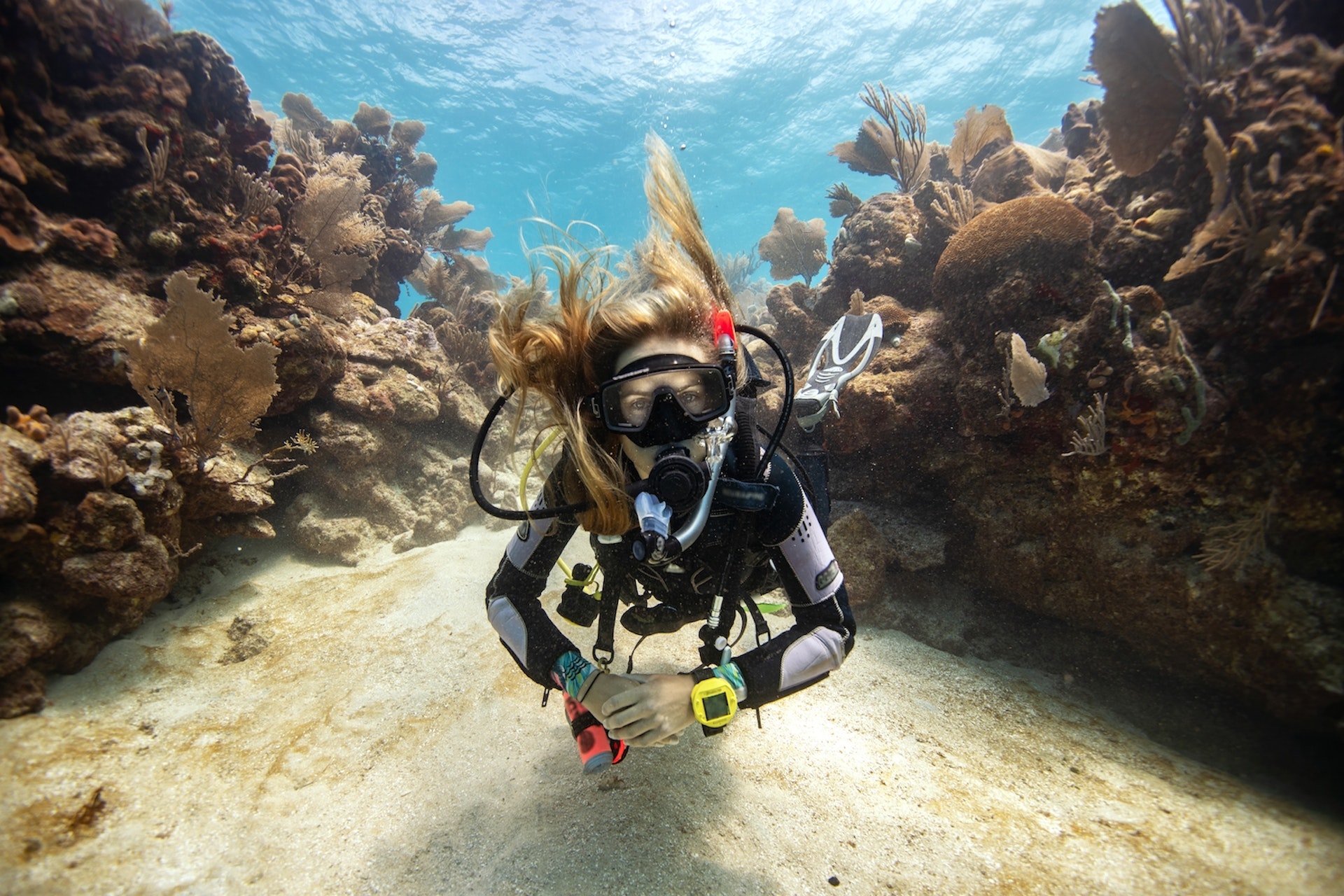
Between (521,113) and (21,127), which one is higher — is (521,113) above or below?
above

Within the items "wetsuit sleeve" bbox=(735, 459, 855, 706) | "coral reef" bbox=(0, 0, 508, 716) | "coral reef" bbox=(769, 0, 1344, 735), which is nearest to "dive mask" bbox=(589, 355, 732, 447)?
"wetsuit sleeve" bbox=(735, 459, 855, 706)

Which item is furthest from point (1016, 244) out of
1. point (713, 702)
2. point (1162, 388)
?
point (713, 702)

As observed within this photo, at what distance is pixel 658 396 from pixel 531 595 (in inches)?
49.0

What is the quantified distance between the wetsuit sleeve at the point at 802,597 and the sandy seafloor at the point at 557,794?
0.78m

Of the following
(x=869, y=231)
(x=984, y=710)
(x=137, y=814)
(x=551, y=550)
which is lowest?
(x=984, y=710)

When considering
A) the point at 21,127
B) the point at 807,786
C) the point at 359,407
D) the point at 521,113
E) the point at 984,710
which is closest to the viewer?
the point at 807,786

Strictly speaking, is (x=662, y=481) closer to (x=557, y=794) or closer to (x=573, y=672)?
(x=573, y=672)

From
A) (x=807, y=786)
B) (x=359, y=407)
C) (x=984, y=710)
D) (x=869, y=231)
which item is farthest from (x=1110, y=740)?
(x=359, y=407)

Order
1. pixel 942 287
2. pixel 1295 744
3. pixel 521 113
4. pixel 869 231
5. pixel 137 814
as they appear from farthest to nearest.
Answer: pixel 521 113
pixel 869 231
pixel 942 287
pixel 1295 744
pixel 137 814

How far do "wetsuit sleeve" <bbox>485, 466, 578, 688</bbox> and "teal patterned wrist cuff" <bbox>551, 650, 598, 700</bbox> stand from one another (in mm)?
40

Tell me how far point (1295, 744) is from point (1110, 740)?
1.08 meters

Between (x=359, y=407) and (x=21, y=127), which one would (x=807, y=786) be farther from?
(x=21, y=127)

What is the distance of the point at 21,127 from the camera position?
459 centimetres

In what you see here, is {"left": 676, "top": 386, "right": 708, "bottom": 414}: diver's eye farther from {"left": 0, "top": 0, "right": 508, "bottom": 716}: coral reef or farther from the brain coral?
the brain coral
